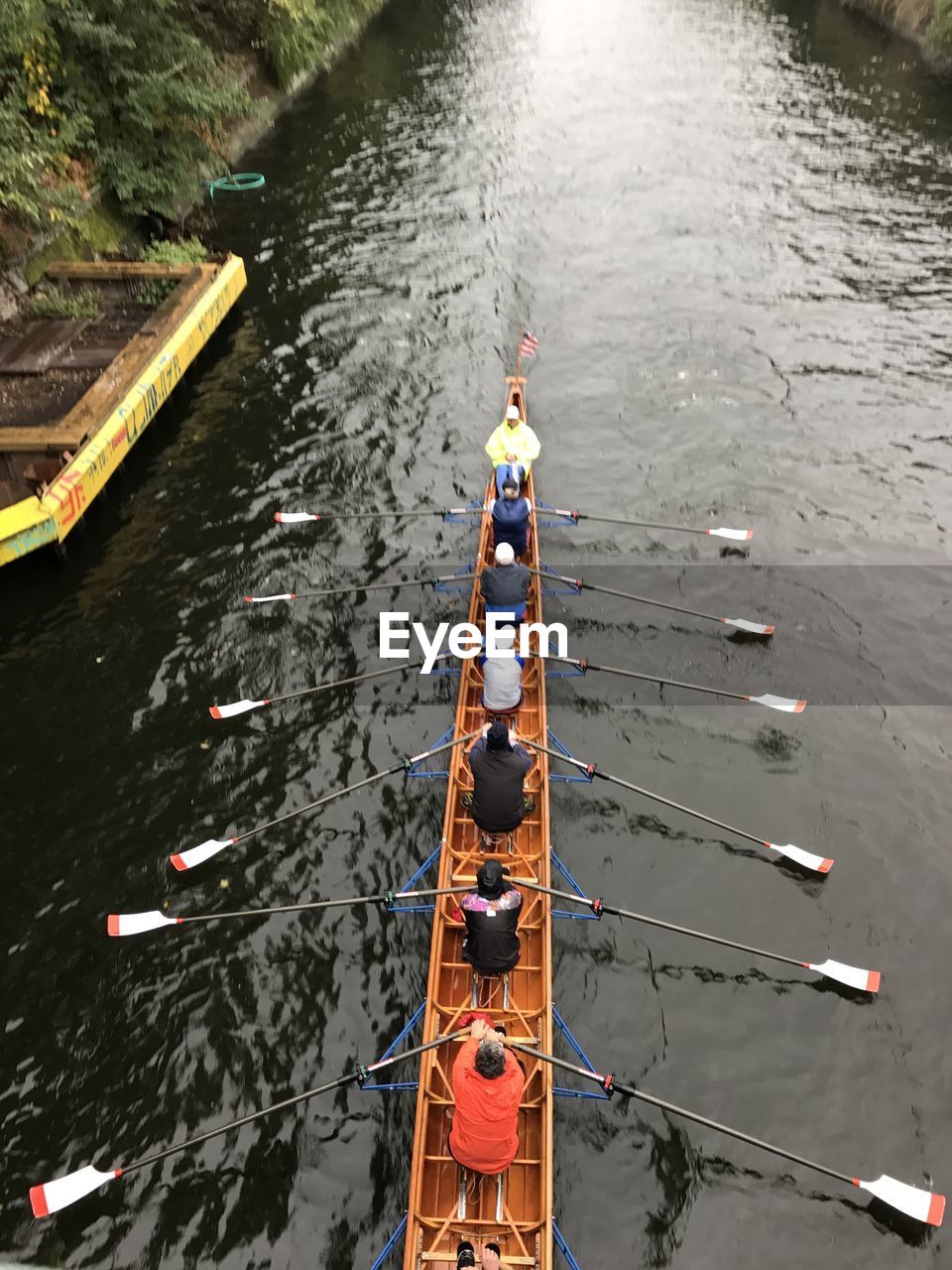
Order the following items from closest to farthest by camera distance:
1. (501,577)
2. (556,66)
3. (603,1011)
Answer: (603,1011)
(501,577)
(556,66)

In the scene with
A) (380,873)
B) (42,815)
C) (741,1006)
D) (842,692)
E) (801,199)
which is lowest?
(42,815)

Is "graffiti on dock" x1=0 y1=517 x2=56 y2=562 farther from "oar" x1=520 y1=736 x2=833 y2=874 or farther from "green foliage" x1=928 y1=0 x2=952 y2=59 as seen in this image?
"green foliage" x1=928 y1=0 x2=952 y2=59

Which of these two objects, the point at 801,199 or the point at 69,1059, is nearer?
the point at 69,1059

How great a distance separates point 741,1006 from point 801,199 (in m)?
32.7

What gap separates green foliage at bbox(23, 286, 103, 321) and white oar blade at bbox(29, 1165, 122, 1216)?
20.5m

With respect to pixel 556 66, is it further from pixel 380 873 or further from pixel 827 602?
pixel 380 873

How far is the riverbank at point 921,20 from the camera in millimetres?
39781

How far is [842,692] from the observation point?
1567 cm

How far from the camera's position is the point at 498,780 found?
11211mm

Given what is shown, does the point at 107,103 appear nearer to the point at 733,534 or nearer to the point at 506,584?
the point at 506,584

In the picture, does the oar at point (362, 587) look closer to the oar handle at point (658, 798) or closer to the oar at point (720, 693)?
the oar at point (720, 693)

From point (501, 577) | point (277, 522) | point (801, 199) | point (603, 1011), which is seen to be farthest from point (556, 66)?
point (603, 1011)

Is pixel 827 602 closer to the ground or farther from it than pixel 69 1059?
farther from it

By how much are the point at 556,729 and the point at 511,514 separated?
4.28 meters
